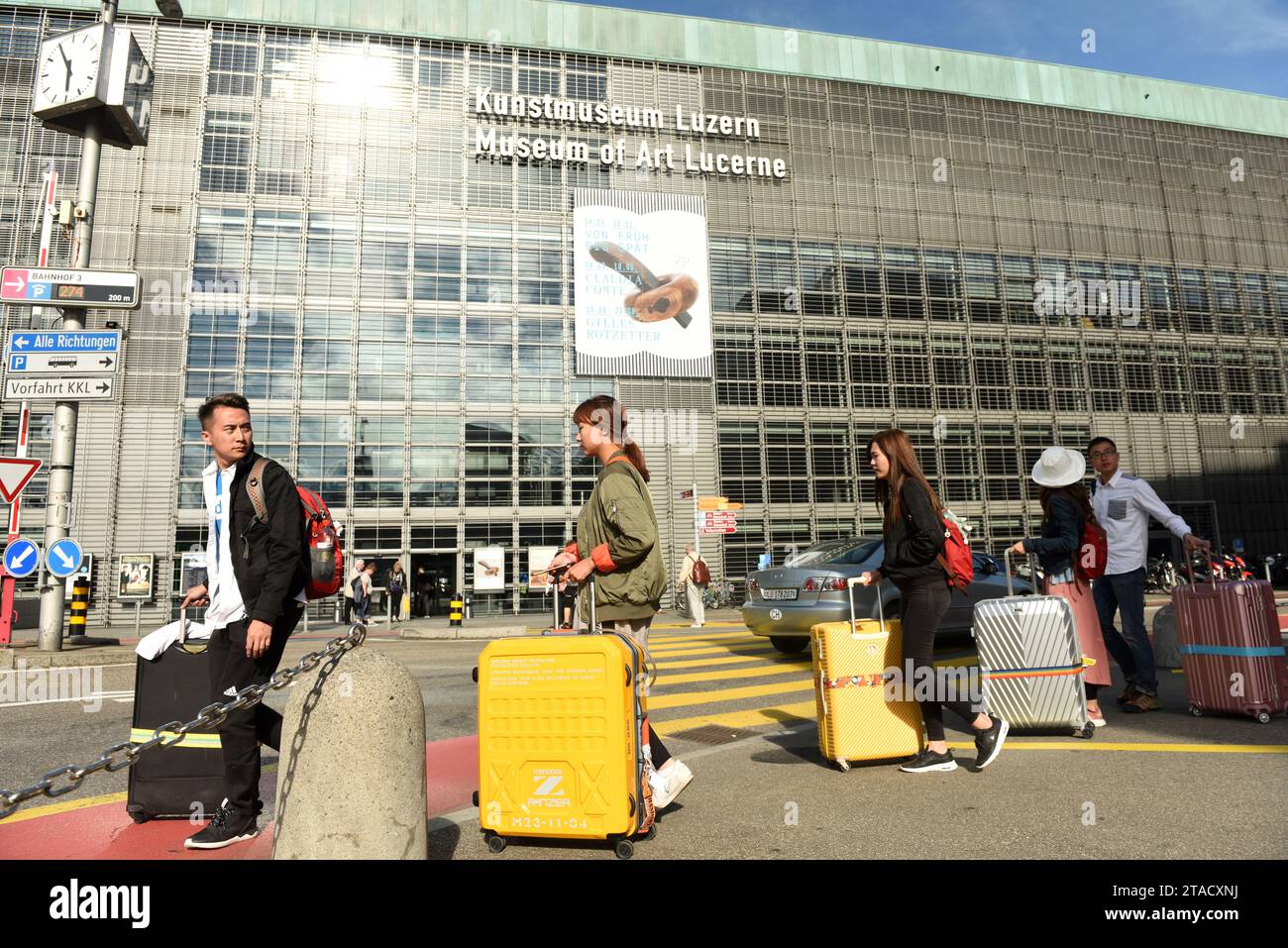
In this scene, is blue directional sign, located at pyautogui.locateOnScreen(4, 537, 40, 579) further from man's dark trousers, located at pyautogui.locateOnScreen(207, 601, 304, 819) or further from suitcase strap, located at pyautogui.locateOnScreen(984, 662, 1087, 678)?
suitcase strap, located at pyautogui.locateOnScreen(984, 662, 1087, 678)

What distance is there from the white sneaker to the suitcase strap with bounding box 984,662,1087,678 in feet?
8.48

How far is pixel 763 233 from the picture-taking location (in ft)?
106

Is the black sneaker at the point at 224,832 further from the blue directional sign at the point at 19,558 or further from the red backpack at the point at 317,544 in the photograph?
the blue directional sign at the point at 19,558

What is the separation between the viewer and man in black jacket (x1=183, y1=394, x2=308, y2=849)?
3195 millimetres

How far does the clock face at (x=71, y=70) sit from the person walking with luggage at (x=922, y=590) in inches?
516

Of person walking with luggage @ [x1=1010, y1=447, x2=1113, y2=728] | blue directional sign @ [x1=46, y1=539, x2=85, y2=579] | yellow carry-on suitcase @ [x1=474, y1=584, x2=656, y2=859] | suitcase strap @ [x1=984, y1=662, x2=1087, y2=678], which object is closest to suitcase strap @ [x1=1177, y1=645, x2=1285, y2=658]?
person walking with luggage @ [x1=1010, y1=447, x2=1113, y2=728]

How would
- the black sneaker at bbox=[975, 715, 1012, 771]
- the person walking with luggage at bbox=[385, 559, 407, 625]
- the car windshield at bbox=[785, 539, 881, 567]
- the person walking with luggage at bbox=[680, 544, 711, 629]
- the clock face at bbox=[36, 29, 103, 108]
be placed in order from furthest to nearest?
the person walking with luggage at bbox=[385, 559, 407, 625] < the person walking with luggage at bbox=[680, 544, 711, 629] < the clock face at bbox=[36, 29, 103, 108] < the car windshield at bbox=[785, 539, 881, 567] < the black sneaker at bbox=[975, 715, 1012, 771]

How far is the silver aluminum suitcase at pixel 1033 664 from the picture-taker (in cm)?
484

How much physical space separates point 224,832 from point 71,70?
12996 millimetres

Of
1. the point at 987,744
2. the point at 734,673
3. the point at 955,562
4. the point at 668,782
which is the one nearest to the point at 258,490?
the point at 668,782

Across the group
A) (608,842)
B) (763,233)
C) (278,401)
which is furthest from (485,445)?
(608,842)

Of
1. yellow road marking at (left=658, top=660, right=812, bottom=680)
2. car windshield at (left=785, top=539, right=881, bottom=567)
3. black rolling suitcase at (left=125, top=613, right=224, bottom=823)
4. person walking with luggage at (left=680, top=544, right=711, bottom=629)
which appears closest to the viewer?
black rolling suitcase at (left=125, top=613, right=224, bottom=823)
